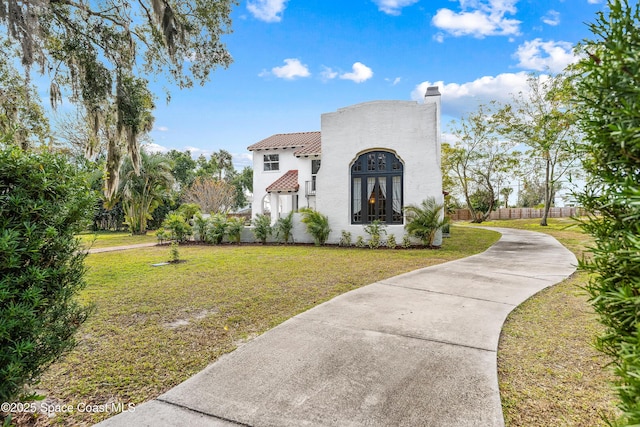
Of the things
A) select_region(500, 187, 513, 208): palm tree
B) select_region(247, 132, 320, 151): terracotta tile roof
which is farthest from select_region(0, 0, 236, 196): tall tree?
select_region(500, 187, 513, 208): palm tree

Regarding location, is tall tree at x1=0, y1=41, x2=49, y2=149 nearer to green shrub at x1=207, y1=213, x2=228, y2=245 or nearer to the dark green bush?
green shrub at x1=207, y1=213, x2=228, y2=245

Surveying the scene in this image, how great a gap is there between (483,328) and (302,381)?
2508 millimetres

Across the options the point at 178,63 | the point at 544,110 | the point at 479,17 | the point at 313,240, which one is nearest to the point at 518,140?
the point at 544,110

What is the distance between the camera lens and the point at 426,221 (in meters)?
12.4

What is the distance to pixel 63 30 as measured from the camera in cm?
809

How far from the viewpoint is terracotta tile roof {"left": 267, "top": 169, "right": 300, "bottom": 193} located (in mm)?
18827

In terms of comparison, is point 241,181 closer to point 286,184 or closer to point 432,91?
point 286,184

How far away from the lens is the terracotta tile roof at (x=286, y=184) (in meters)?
18.8

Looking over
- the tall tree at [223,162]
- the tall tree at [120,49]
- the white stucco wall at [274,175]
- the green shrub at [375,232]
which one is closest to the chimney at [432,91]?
the green shrub at [375,232]

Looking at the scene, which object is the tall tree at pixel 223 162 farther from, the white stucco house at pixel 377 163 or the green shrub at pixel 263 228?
the white stucco house at pixel 377 163

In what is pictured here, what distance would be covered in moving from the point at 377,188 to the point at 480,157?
23109 millimetres

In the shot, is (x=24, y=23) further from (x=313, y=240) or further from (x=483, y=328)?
(x=313, y=240)

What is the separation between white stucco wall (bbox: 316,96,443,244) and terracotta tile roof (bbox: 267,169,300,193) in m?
4.84

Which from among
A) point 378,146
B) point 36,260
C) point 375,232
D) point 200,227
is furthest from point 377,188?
point 36,260
